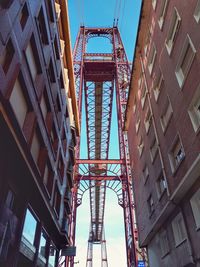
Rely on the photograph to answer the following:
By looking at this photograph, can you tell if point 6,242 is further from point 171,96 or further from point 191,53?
point 191,53

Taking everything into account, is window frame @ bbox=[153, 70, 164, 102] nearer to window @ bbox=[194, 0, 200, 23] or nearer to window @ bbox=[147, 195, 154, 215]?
window @ bbox=[194, 0, 200, 23]

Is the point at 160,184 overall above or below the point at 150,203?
above

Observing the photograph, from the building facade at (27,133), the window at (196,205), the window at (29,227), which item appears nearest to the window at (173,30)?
the building facade at (27,133)

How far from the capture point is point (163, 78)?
44.8 feet

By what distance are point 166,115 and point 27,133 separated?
7.46m

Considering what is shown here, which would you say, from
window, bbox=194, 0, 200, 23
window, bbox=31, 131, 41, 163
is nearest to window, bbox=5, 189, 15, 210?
window, bbox=31, 131, 41, 163

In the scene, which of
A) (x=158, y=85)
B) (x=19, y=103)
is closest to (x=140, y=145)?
(x=158, y=85)

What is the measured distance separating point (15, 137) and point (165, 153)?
8.12 metres

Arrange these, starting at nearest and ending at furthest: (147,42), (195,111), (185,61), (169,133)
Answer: (195,111)
(185,61)
(169,133)
(147,42)

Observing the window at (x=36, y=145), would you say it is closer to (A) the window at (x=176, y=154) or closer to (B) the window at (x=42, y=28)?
(B) the window at (x=42, y=28)

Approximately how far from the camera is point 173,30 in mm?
12719

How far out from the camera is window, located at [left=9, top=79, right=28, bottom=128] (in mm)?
9184

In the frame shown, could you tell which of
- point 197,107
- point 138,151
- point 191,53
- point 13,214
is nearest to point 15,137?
point 13,214

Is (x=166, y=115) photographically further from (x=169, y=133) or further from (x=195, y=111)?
(x=195, y=111)
